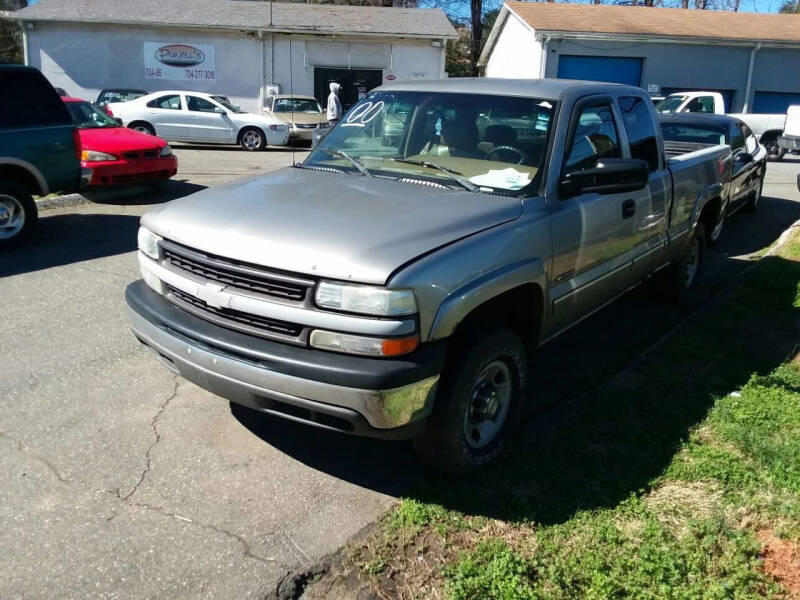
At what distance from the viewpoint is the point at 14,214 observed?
8.06 metres

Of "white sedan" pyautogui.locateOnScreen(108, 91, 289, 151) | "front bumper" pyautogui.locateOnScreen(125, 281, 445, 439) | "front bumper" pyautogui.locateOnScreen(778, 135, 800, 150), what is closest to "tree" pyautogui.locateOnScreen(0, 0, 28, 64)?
"white sedan" pyautogui.locateOnScreen(108, 91, 289, 151)

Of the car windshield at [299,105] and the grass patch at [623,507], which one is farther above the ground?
the car windshield at [299,105]

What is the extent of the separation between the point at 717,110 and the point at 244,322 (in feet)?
61.4

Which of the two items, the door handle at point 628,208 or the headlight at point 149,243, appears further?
the door handle at point 628,208

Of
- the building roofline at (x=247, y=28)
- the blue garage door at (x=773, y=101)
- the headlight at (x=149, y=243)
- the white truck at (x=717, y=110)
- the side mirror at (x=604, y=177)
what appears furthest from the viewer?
the blue garage door at (x=773, y=101)

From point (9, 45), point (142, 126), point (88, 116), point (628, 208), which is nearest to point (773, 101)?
point (142, 126)

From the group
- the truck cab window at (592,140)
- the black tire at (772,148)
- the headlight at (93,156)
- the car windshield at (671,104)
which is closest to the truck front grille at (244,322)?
the truck cab window at (592,140)

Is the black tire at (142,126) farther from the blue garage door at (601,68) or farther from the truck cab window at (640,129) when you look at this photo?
the truck cab window at (640,129)

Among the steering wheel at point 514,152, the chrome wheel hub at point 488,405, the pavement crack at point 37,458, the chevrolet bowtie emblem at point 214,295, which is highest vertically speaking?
the steering wheel at point 514,152

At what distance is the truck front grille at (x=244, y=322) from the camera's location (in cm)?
311

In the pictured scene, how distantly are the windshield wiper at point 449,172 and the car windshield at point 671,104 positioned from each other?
1687 centimetres

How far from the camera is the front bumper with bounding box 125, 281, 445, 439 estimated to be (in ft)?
9.62

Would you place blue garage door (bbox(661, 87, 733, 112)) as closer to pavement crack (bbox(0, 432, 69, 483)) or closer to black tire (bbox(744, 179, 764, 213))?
black tire (bbox(744, 179, 764, 213))

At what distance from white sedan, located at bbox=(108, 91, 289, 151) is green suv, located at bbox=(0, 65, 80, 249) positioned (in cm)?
1198
